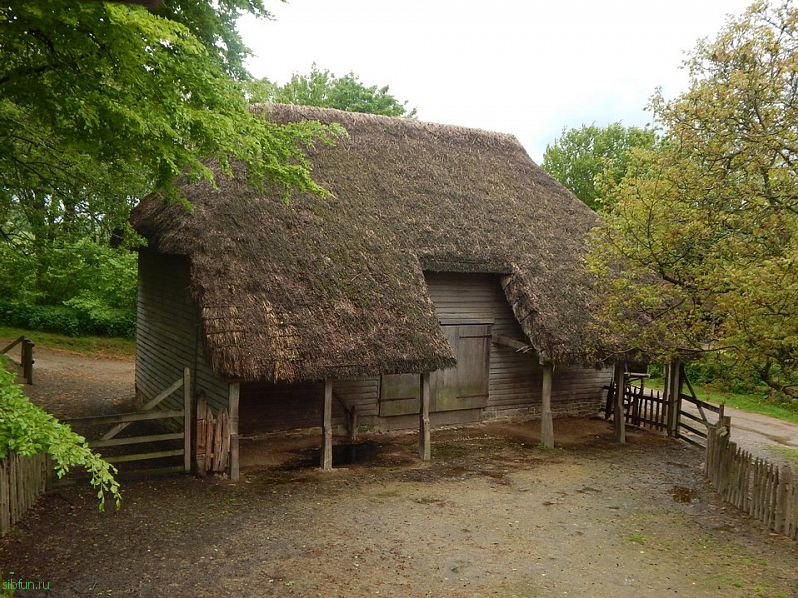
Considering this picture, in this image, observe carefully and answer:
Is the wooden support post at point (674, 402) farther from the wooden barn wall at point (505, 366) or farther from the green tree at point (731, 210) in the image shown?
the green tree at point (731, 210)

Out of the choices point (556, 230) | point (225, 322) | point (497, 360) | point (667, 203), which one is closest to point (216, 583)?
point (225, 322)

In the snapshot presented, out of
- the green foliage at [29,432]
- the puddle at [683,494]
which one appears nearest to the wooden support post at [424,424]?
the puddle at [683,494]

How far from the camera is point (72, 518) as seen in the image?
30.7 feet

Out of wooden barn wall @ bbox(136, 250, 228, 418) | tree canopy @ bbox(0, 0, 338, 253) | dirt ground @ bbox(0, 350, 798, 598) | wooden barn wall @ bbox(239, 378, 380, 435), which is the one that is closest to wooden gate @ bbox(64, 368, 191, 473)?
dirt ground @ bbox(0, 350, 798, 598)

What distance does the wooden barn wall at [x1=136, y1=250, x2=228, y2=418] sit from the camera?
1386 centimetres

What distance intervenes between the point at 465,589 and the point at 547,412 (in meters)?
7.91

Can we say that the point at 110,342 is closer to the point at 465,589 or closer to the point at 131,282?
the point at 131,282

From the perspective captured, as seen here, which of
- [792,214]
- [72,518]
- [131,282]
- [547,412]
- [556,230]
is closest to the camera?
[72,518]

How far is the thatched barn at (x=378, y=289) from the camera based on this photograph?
481 inches

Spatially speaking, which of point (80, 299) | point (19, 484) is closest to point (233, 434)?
point (19, 484)

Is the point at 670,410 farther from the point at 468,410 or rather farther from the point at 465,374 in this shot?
the point at 465,374

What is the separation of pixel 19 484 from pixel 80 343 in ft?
64.2

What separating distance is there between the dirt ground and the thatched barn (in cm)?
151

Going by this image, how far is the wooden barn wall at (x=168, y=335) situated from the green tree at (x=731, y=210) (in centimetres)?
866
